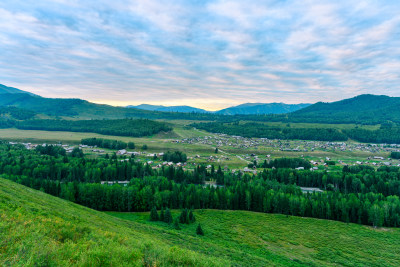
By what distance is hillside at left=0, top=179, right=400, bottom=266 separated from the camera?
559 inches

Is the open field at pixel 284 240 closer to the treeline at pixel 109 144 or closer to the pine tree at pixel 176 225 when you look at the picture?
the pine tree at pixel 176 225

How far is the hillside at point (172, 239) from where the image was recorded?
1420 centimetres

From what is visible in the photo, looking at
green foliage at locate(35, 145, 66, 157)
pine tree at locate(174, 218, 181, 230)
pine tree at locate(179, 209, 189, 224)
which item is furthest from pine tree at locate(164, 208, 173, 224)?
green foliage at locate(35, 145, 66, 157)

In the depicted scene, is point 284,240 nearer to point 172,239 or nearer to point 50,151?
point 172,239

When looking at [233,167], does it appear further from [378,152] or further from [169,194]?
[378,152]

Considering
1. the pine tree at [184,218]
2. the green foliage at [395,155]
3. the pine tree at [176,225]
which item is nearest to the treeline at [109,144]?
the pine tree at [184,218]

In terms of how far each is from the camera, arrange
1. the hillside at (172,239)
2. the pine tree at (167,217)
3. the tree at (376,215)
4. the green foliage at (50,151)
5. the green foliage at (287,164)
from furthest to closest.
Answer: the green foliage at (287,164) → the green foliage at (50,151) → the tree at (376,215) → the pine tree at (167,217) → the hillside at (172,239)

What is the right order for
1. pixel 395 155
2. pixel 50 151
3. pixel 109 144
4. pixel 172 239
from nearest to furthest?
pixel 172 239 → pixel 50 151 → pixel 395 155 → pixel 109 144

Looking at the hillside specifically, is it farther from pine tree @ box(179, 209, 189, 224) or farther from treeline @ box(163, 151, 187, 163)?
treeline @ box(163, 151, 187, 163)

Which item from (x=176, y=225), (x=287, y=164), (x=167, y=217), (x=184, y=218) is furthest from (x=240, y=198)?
(x=287, y=164)

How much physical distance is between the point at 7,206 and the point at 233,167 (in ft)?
334

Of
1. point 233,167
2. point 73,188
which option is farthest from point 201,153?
point 73,188

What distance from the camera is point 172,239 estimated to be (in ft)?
111

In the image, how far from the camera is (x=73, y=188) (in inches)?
2365
